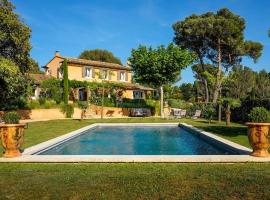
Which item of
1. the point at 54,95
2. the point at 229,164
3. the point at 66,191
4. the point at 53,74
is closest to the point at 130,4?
the point at 54,95

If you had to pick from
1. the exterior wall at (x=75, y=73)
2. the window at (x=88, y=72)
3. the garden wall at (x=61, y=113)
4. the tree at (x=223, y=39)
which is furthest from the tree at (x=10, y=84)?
the tree at (x=223, y=39)

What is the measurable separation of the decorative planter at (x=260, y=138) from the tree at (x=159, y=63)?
822 inches

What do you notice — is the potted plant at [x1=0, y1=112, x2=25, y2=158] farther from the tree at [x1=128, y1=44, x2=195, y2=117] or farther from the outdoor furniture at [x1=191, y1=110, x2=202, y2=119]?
the tree at [x1=128, y1=44, x2=195, y2=117]

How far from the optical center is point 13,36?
20.2 meters

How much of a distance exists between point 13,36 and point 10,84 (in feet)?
10.9

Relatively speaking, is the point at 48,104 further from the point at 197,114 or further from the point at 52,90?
the point at 197,114

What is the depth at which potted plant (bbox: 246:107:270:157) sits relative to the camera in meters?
7.89

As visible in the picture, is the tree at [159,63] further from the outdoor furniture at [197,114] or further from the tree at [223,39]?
the tree at [223,39]

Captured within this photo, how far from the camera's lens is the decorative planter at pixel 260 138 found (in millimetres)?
7883

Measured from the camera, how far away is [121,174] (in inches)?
242

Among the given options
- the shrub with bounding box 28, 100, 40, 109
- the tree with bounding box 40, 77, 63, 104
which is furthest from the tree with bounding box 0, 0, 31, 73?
the tree with bounding box 40, 77, 63, 104

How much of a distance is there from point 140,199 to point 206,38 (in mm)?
35709

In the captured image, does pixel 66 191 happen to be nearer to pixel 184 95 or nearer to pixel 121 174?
pixel 121 174

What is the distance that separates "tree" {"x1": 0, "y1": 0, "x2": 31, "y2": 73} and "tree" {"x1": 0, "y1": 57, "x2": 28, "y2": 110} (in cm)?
142
